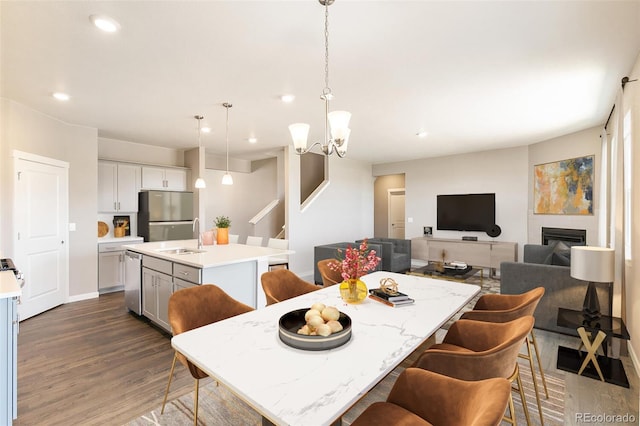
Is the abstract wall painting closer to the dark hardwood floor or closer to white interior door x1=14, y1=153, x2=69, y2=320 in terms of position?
the dark hardwood floor

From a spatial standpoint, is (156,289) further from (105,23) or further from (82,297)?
(105,23)

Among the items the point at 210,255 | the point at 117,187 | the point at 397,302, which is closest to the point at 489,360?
the point at 397,302

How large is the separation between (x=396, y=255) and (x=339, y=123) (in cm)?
446

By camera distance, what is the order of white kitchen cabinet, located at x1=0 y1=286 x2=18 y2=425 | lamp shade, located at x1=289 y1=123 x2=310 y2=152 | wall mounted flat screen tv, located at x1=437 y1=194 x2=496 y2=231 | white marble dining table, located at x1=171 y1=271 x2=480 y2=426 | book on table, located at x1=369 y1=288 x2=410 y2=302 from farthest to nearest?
wall mounted flat screen tv, located at x1=437 y1=194 x2=496 y2=231 < lamp shade, located at x1=289 y1=123 x2=310 y2=152 < book on table, located at x1=369 y1=288 x2=410 y2=302 < white kitchen cabinet, located at x1=0 y1=286 x2=18 y2=425 < white marble dining table, located at x1=171 y1=271 x2=480 y2=426

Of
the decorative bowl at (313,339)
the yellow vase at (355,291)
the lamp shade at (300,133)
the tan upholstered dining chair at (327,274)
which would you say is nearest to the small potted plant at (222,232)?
the tan upholstered dining chair at (327,274)

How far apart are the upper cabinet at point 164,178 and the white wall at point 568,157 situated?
6709mm

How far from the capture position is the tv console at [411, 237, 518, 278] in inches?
231

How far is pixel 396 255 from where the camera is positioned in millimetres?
6102

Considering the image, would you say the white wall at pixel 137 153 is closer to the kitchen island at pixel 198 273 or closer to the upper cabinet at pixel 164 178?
the upper cabinet at pixel 164 178

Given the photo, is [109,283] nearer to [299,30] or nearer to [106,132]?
[106,132]

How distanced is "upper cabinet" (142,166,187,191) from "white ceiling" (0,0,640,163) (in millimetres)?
1329

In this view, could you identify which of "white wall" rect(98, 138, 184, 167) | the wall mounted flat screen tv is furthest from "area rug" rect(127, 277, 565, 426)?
"white wall" rect(98, 138, 184, 167)

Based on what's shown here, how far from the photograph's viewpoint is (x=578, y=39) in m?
2.26

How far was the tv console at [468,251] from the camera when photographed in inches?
231
